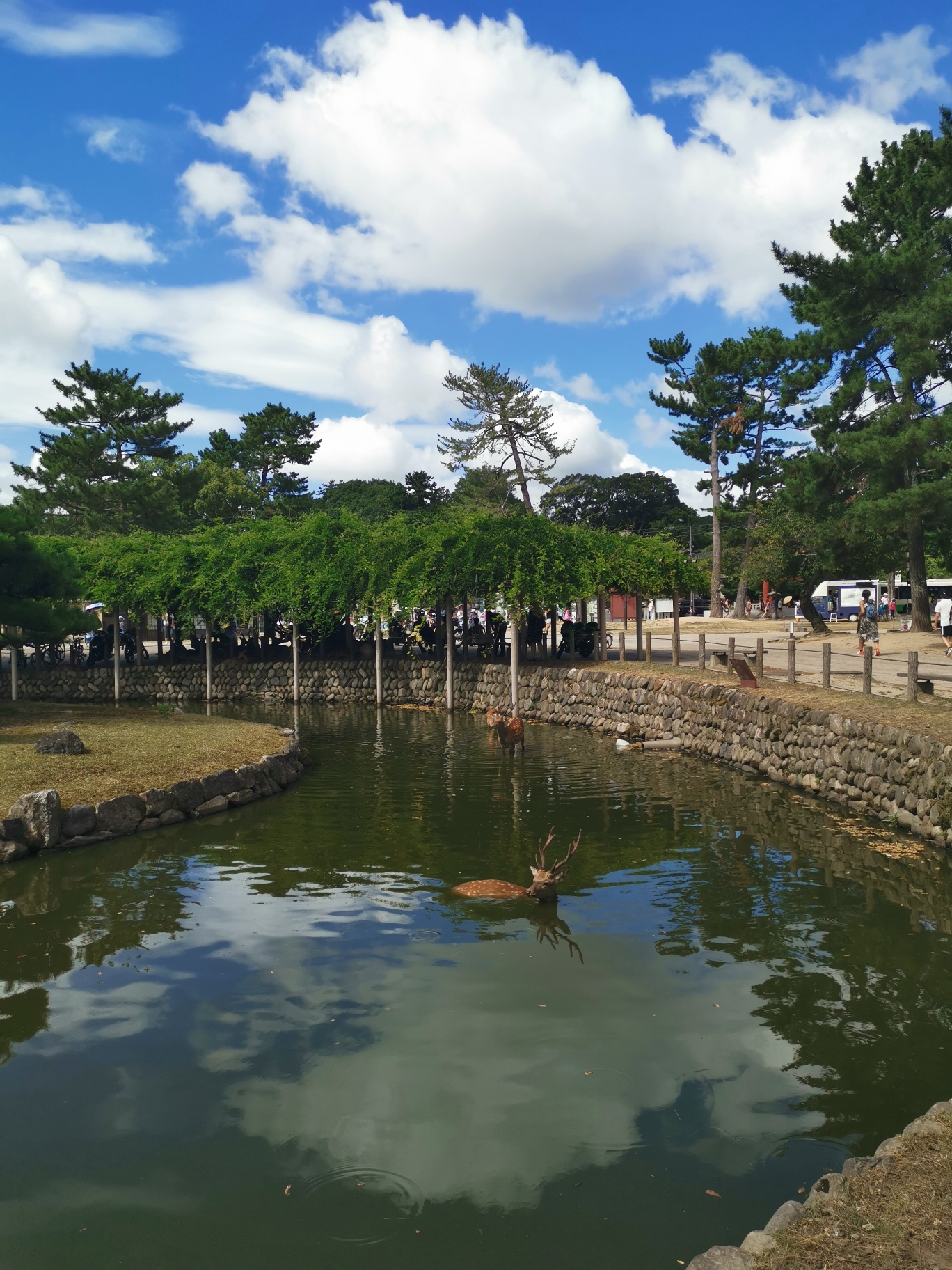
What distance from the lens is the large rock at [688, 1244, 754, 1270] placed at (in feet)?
14.1

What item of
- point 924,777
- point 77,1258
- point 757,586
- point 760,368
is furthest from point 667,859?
point 757,586

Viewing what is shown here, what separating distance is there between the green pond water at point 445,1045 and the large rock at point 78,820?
1.25ft

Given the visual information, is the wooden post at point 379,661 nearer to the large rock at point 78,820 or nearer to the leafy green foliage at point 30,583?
the leafy green foliage at point 30,583

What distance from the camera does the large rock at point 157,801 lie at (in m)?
14.6

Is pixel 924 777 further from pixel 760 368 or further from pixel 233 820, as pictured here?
pixel 760 368

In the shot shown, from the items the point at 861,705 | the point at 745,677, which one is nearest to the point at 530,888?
the point at 861,705

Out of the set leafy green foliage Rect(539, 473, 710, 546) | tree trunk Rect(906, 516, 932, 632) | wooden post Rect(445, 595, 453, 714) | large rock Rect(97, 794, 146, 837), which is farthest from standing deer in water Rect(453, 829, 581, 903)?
leafy green foliage Rect(539, 473, 710, 546)

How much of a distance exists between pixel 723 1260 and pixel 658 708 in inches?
782

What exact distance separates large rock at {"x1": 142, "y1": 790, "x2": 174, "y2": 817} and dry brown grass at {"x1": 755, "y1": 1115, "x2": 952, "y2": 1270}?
1204cm

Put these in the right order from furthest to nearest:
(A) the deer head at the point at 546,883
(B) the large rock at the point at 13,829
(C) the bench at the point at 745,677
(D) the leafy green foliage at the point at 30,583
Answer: (C) the bench at the point at 745,677 < (D) the leafy green foliage at the point at 30,583 < (B) the large rock at the point at 13,829 < (A) the deer head at the point at 546,883

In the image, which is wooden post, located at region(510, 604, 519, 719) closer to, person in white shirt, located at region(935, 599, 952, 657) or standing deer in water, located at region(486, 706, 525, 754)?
standing deer in water, located at region(486, 706, 525, 754)

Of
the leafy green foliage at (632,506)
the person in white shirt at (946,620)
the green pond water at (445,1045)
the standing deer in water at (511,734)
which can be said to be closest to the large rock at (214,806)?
the green pond water at (445,1045)

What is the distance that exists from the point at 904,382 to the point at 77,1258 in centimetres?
3653

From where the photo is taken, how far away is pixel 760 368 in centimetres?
5369
